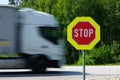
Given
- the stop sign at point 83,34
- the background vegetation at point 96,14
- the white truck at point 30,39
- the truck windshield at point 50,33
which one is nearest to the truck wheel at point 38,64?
the white truck at point 30,39

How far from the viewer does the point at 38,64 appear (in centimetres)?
2469

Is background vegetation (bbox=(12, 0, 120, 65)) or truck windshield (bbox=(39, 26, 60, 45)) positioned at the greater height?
truck windshield (bbox=(39, 26, 60, 45))

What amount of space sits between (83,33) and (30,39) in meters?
15.4

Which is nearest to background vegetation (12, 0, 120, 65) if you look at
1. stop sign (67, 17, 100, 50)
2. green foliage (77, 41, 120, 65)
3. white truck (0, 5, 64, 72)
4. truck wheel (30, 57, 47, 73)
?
green foliage (77, 41, 120, 65)

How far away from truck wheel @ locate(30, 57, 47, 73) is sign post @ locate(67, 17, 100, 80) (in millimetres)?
15019

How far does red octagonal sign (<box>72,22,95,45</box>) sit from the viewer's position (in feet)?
31.8

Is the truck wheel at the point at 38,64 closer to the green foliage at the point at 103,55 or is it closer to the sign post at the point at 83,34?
the sign post at the point at 83,34

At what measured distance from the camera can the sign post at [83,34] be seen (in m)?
9.70

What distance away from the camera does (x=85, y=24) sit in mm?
9750

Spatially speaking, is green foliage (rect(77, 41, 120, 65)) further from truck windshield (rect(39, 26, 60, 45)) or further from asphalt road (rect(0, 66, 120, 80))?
truck windshield (rect(39, 26, 60, 45))

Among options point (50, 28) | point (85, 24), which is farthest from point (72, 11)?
point (85, 24)

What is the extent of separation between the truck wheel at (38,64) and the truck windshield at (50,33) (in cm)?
115

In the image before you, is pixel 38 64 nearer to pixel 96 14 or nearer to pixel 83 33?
pixel 83 33

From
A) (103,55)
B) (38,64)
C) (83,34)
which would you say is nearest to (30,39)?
(38,64)
